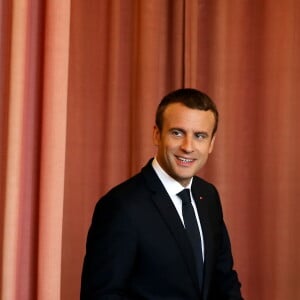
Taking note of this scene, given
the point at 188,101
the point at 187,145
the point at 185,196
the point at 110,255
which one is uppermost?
the point at 188,101

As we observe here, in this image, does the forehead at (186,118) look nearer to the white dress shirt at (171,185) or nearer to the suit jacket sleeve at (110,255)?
the white dress shirt at (171,185)

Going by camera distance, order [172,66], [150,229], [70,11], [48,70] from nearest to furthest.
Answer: [150,229], [48,70], [70,11], [172,66]

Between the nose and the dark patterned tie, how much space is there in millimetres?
122

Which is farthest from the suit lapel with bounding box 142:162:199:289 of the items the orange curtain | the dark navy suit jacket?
the orange curtain

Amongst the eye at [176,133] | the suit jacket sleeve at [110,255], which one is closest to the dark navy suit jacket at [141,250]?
the suit jacket sleeve at [110,255]

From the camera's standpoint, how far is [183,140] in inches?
46.5

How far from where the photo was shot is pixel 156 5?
192cm

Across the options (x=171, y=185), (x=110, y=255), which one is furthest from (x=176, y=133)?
(x=110, y=255)

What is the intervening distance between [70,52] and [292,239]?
1238 mm

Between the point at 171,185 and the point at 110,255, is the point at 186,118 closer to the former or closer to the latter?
the point at 171,185

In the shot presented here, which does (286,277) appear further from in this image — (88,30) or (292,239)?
(88,30)

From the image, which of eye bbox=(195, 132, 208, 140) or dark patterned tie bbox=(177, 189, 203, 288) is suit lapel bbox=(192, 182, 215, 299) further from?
eye bbox=(195, 132, 208, 140)

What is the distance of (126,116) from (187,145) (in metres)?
0.81

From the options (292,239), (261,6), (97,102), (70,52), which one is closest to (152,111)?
(97,102)
